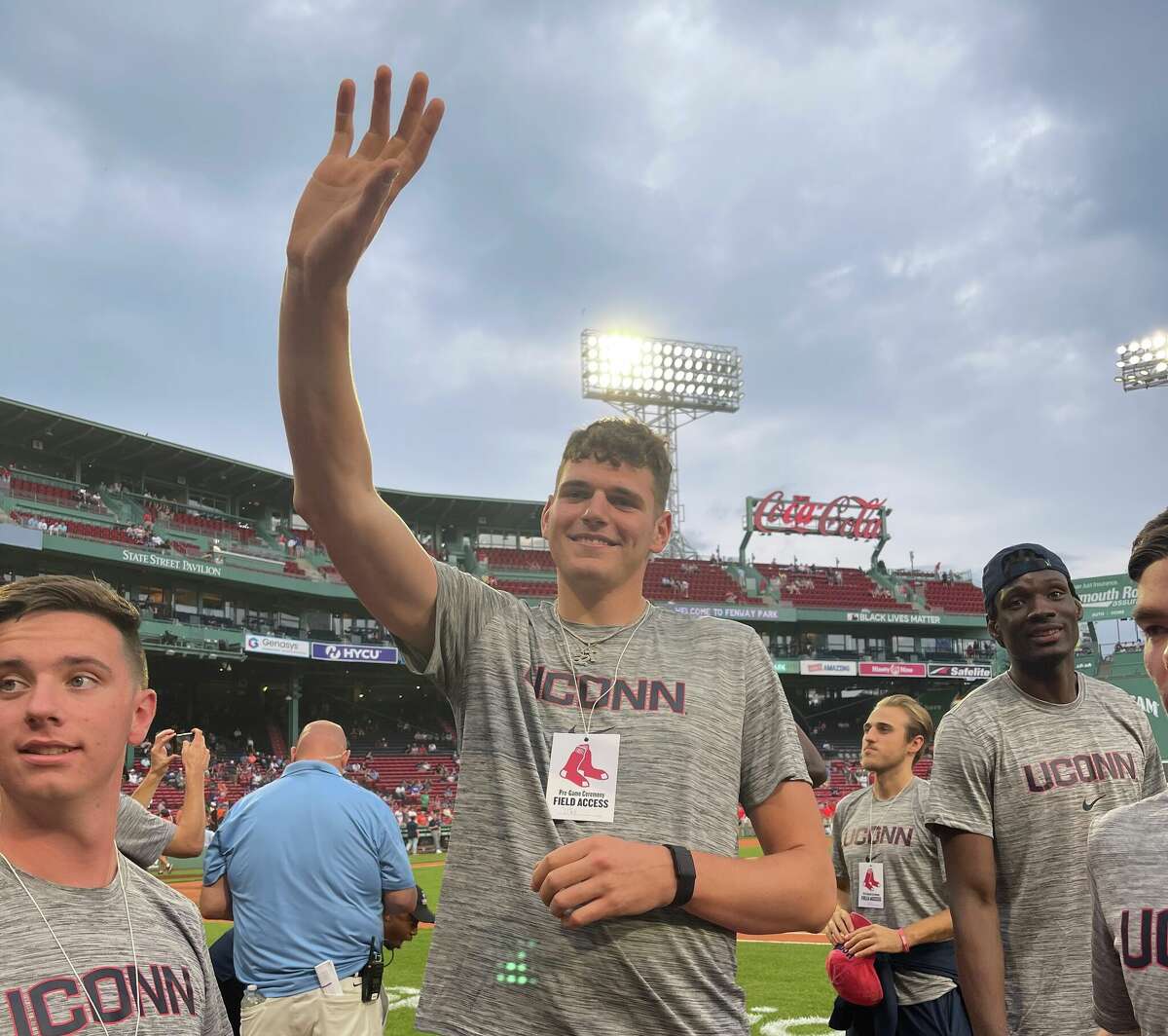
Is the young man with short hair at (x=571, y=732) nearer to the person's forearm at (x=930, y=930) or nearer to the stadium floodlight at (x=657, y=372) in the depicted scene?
the person's forearm at (x=930, y=930)

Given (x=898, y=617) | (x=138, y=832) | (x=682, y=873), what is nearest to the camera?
(x=682, y=873)

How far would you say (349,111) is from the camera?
2.05 metres

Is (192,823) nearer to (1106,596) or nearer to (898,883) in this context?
(898,883)

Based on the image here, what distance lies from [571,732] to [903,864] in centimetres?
362

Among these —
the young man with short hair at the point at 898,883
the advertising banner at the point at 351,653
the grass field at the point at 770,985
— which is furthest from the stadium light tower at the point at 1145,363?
the young man with short hair at the point at 898,883

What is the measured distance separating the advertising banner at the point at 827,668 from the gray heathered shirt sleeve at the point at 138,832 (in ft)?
143

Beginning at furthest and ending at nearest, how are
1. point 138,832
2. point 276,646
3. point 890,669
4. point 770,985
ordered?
point 890,669 < point 276,646 < point 770,985 < point 138,832

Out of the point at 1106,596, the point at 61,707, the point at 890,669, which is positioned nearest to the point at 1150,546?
the point at 61,707

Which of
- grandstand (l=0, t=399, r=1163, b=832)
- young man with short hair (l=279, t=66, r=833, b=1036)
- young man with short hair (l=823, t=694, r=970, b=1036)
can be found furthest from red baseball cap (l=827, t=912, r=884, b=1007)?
grandstand (l=0, t=399, r=1163, b=832)

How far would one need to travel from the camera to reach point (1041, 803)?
3227 mm

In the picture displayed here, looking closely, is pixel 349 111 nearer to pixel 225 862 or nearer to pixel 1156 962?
pixel 1156 962

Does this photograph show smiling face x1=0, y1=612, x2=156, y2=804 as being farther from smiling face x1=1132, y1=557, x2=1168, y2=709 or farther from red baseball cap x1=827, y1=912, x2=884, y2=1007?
red baseball cap x1=827, y1=912, x2=884, y2=1007

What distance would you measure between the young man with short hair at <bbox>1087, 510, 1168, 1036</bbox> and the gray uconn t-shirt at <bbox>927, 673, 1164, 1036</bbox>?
1.24m

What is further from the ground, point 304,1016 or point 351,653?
point 351,653
